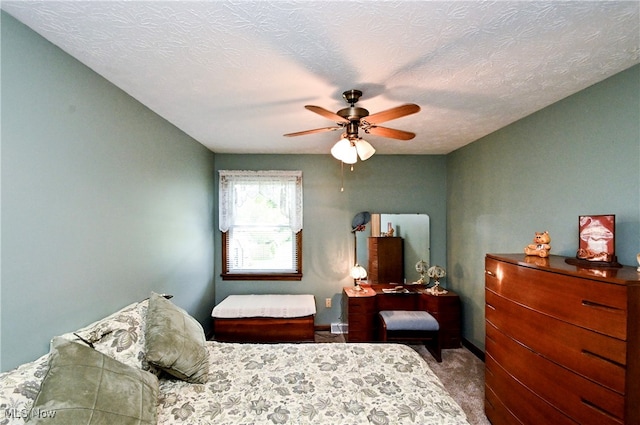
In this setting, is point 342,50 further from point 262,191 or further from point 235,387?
point 262,191

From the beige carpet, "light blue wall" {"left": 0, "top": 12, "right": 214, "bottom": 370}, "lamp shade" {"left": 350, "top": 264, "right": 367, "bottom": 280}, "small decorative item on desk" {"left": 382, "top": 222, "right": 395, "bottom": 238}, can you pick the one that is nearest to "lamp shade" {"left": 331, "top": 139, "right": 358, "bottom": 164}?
"light blue wall" {"left": 0, "top": 12, "right": 214, "bottom": 370}

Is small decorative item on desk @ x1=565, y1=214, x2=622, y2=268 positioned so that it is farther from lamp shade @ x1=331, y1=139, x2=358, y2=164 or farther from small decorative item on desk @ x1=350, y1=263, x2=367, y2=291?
small decorative item on desk @ x1=350, y1=263, x2=367, y2=291

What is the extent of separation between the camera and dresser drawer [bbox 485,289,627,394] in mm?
1377

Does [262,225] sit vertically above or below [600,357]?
above

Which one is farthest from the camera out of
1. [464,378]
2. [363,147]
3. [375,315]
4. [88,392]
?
[375,315]

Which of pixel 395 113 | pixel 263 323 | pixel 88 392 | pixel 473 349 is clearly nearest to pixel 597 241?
pixel 395 113

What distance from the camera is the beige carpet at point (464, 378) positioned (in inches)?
95.5

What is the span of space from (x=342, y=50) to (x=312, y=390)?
2.01m

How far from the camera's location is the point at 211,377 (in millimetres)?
1831

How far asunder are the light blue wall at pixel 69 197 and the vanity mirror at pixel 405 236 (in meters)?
2.55

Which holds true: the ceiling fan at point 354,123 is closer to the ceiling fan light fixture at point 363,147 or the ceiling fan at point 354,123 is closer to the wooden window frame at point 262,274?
the ceiling fan light fixture at point 363,147

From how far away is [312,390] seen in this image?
5.54 feet

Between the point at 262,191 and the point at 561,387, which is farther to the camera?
the point at 262,191

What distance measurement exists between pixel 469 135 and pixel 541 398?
2553 mm
